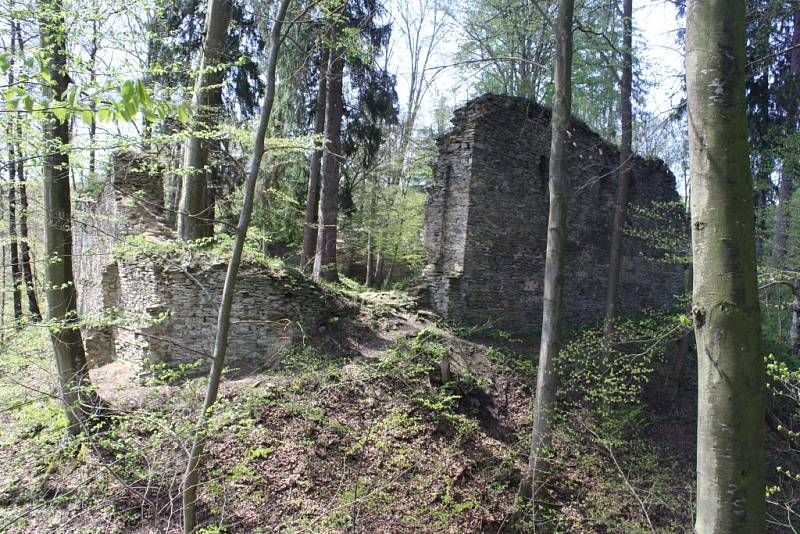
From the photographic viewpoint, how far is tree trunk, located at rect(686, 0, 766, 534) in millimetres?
1638

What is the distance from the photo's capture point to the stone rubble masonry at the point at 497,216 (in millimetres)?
10375

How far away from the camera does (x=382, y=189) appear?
17062 mm

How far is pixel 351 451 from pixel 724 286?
550 cm

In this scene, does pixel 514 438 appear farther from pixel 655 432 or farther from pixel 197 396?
pixel 197 396

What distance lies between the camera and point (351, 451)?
20.4 ft

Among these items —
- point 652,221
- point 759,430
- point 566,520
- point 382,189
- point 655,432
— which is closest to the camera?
point 759,430

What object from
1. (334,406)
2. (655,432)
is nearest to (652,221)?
(655,432)

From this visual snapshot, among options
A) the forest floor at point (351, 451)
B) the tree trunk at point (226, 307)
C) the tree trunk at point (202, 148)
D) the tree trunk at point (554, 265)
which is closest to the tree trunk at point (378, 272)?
the forest floor at point (351, 451)

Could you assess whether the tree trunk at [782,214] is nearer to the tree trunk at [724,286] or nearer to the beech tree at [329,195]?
the beech tree at [329,195]

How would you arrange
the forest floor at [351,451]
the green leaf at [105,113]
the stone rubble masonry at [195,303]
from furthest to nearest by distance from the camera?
the stone rubble masonry at [195,303]
the forest floor at [351,451]
the green leaf at [105,113]

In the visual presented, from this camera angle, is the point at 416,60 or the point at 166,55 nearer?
the point at 166,55

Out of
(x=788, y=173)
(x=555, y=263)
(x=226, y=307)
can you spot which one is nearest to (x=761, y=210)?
(x=788, y=173)

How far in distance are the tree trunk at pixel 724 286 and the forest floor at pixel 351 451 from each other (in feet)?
12.2

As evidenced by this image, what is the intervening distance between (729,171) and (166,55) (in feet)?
41.8
